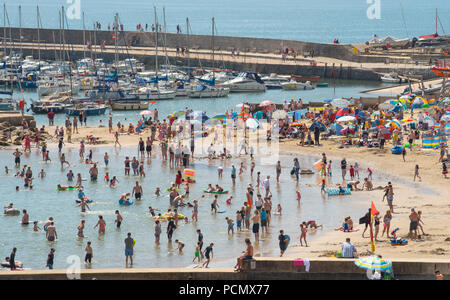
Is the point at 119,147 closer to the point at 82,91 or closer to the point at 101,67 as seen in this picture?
the point at 82,91

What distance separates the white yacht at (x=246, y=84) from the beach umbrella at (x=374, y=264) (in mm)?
53453

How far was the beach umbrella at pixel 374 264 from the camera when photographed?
1777 cm

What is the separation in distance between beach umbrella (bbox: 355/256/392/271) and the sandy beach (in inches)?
150

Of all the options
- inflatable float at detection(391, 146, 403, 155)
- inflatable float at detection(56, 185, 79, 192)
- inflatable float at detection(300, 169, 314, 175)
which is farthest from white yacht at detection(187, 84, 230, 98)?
inflatable float at detection(56, 185, 79, 192)

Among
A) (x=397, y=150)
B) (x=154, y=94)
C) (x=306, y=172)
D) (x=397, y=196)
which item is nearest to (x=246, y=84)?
(x=154, y=94)

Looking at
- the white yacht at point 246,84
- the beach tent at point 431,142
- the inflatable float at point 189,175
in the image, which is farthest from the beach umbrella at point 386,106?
the white yacht at point 246,84

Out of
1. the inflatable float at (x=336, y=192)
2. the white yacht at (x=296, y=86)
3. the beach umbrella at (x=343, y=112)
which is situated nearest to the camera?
the inflatable float at (x=336, y=192)

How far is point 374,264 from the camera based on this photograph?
1780 cm

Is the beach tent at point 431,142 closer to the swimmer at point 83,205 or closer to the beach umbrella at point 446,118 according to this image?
the beach umbrella at point 446,118

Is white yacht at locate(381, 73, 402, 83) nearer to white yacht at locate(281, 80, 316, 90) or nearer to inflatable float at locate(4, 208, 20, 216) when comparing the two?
white yacht at locate(281, 80, 316, 90)

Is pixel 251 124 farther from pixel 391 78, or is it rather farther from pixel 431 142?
pixel 391 78

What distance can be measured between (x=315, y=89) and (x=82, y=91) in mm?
21135

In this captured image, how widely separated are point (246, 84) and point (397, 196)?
1615 inches

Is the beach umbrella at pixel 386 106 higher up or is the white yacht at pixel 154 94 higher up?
the beach umbrella at pixel 386 106
